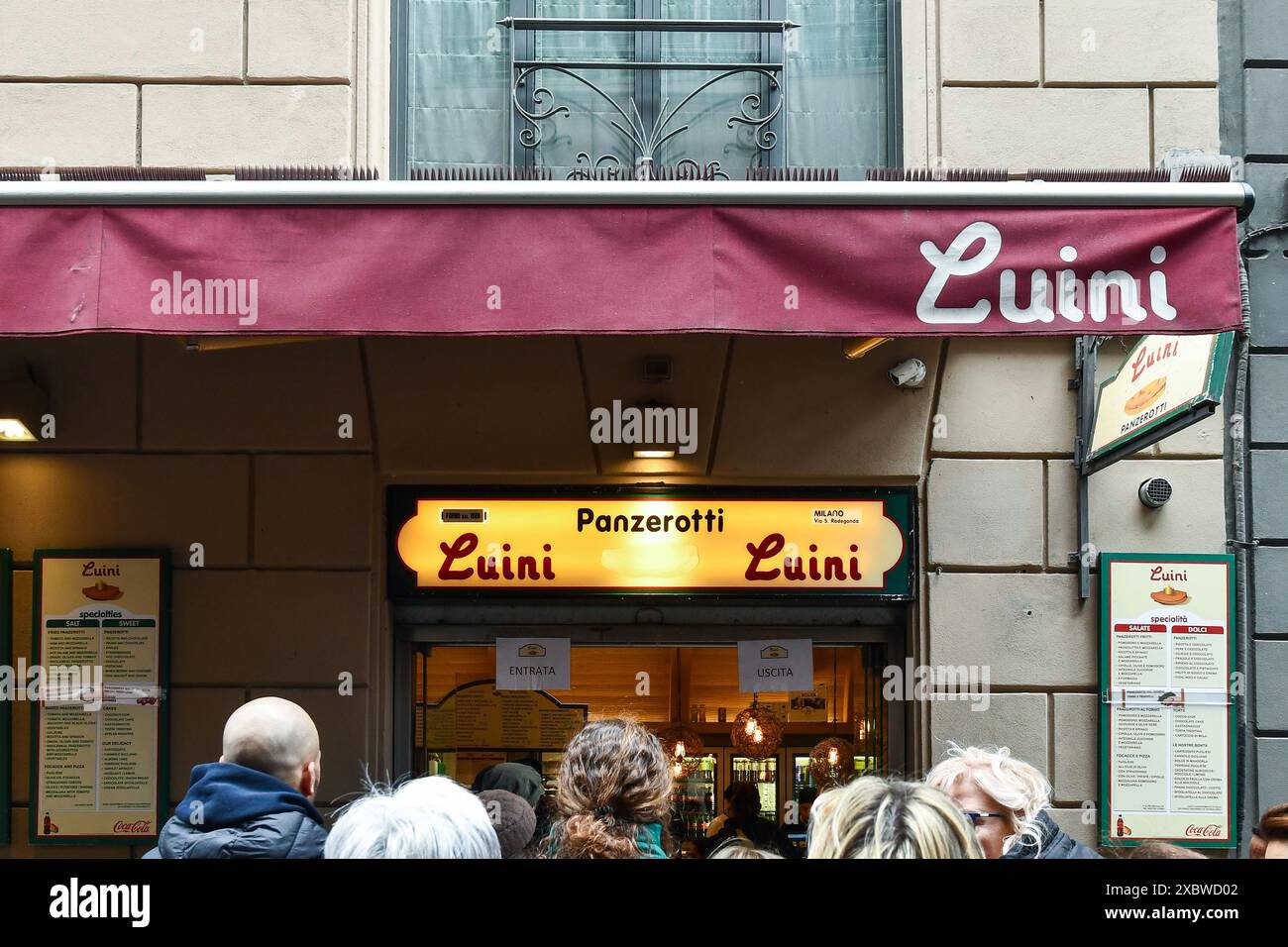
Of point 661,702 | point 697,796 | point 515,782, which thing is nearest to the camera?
point 515,782

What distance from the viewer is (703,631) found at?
6230mm

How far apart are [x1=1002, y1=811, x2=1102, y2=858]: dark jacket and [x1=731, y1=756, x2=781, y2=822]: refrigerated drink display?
3.34 meters

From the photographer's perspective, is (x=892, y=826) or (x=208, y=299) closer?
(x=892, y=826)

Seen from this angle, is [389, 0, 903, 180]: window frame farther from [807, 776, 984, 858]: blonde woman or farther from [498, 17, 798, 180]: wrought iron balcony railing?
[807, 776, 984, 858]: blonde woman

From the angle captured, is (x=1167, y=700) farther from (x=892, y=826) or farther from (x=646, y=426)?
(x=892, y=826)

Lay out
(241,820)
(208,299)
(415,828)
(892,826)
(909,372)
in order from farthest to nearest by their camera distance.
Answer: (909,372) < (208,299) < (241,820) < (415,828) < (892,826)

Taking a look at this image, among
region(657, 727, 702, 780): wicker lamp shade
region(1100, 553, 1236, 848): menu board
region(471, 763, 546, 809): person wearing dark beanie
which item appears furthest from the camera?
region(657, 727, 702, 780): wicker lamp shade

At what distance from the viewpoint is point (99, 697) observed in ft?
19.2

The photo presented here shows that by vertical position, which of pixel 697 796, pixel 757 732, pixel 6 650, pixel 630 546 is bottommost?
pixel 697 796

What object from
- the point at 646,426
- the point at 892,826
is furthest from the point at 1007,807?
the point at 646,426

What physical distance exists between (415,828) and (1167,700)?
446cm

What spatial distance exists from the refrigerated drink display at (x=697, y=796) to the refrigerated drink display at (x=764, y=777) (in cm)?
16

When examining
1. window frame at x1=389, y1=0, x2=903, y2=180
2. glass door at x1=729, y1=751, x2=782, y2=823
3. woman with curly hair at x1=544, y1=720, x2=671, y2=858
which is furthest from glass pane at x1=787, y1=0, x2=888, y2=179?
woman with curly hair at x1=544, y1=720, x2=671, y2=858

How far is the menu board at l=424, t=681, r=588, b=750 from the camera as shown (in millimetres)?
6328
